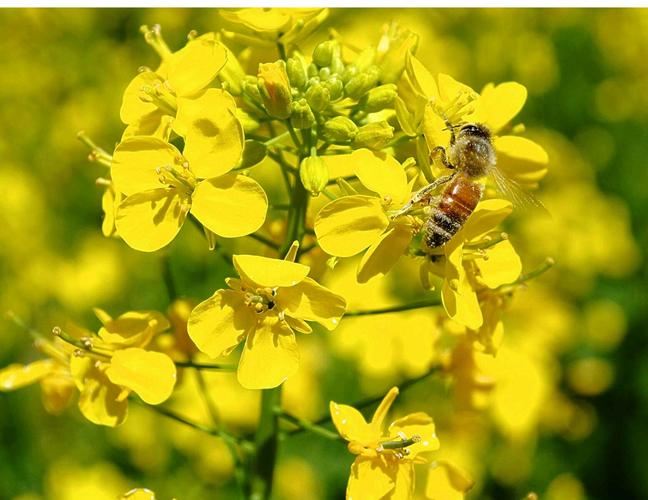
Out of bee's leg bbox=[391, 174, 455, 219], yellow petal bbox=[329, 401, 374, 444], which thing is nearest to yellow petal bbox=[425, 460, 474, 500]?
yellow petal bbox=[329, 401, 374, 444]

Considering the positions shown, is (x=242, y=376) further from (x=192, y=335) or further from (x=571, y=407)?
(x=571, y=407)

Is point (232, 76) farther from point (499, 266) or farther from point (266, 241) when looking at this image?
point (499, 266)

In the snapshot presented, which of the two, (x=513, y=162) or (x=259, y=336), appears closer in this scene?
(x=259, y=336)

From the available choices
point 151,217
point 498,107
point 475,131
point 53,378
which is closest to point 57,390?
point 53,378

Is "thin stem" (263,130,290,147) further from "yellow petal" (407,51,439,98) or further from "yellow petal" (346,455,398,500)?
"yellow petal" (346,455,398,500)

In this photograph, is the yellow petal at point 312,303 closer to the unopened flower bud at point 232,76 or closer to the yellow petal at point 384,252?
the yellow petal at point 384,252

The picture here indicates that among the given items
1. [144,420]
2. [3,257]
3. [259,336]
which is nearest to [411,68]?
[259,336]

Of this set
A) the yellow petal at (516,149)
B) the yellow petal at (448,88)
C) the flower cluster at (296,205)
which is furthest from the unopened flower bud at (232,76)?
the yellow petal at (516,149)
